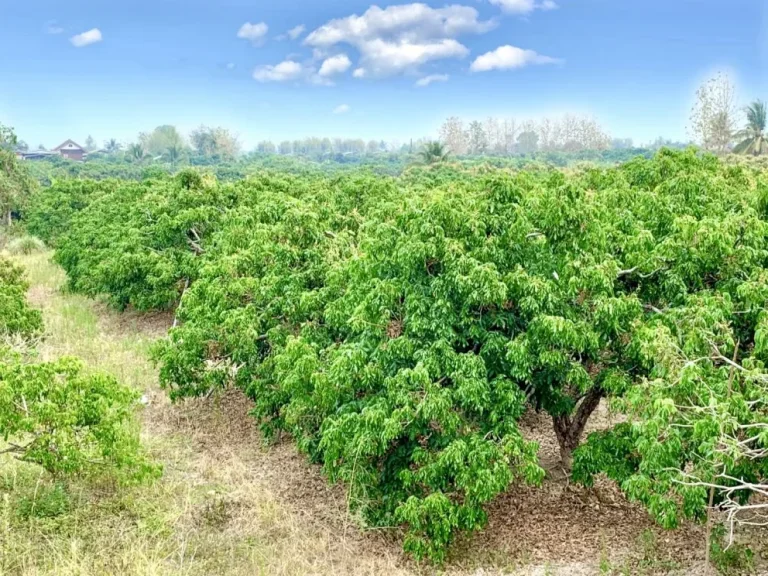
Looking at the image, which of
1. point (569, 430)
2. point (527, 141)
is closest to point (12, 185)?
point (569, 430)

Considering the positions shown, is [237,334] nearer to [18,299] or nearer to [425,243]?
[425,243]

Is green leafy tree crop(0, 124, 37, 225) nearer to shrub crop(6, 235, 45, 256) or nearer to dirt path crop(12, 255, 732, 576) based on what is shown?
shrub crop(6, 235, 45, 256)

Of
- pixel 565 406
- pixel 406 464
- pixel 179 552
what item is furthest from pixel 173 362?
pixel 565 406

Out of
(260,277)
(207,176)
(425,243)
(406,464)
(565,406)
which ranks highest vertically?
(207,176)

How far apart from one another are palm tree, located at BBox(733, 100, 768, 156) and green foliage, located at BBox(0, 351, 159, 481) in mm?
53976

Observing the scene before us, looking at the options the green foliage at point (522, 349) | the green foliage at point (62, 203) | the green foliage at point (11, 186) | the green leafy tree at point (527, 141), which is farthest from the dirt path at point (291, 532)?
the green leafy tree at point (527, 141)

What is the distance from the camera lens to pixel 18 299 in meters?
14.6

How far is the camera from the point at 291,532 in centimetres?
860

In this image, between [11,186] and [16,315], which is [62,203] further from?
→ [16,315]

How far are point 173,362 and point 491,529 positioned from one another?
20.8 ft

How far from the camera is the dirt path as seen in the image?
7738 mm

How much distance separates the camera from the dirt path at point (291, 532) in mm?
7738

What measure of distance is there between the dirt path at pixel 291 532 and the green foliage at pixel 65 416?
36.4 inches

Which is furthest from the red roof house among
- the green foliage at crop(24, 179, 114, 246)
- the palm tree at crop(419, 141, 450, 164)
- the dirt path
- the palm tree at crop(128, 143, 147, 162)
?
the dirt path
